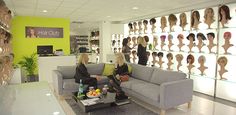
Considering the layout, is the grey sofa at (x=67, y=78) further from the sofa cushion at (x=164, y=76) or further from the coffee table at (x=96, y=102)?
the sofa cushion at (x=164, y=76)

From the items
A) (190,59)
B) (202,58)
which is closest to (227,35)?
(202,58)

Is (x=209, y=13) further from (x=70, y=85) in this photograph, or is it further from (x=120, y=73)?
(x=70, y=85)

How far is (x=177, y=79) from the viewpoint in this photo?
3.81 m

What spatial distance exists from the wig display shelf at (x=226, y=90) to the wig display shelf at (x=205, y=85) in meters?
0.17

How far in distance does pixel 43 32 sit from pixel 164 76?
18.6 ft

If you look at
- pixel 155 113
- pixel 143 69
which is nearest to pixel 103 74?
pixel 143 69

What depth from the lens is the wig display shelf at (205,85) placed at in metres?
4.86

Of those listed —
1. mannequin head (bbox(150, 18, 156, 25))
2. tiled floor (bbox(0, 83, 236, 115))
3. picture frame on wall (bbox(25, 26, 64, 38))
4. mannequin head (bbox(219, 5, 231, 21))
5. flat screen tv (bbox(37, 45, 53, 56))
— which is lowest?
tiled floor (bbox(0, 83, 236, 115))

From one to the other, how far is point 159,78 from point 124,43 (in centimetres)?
395

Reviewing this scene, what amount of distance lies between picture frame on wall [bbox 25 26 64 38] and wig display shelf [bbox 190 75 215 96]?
5.71 meters

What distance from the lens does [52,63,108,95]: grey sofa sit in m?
4.39

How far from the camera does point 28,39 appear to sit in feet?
24.1

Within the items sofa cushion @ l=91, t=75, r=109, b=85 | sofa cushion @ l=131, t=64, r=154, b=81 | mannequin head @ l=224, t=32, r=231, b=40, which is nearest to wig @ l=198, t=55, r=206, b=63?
mannequin head @ l=224, t=32, r=231, b=40

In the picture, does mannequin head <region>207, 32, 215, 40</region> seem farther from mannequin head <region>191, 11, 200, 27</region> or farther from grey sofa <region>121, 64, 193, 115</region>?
grey sofa <region>121, 64, 193, 115</region>
